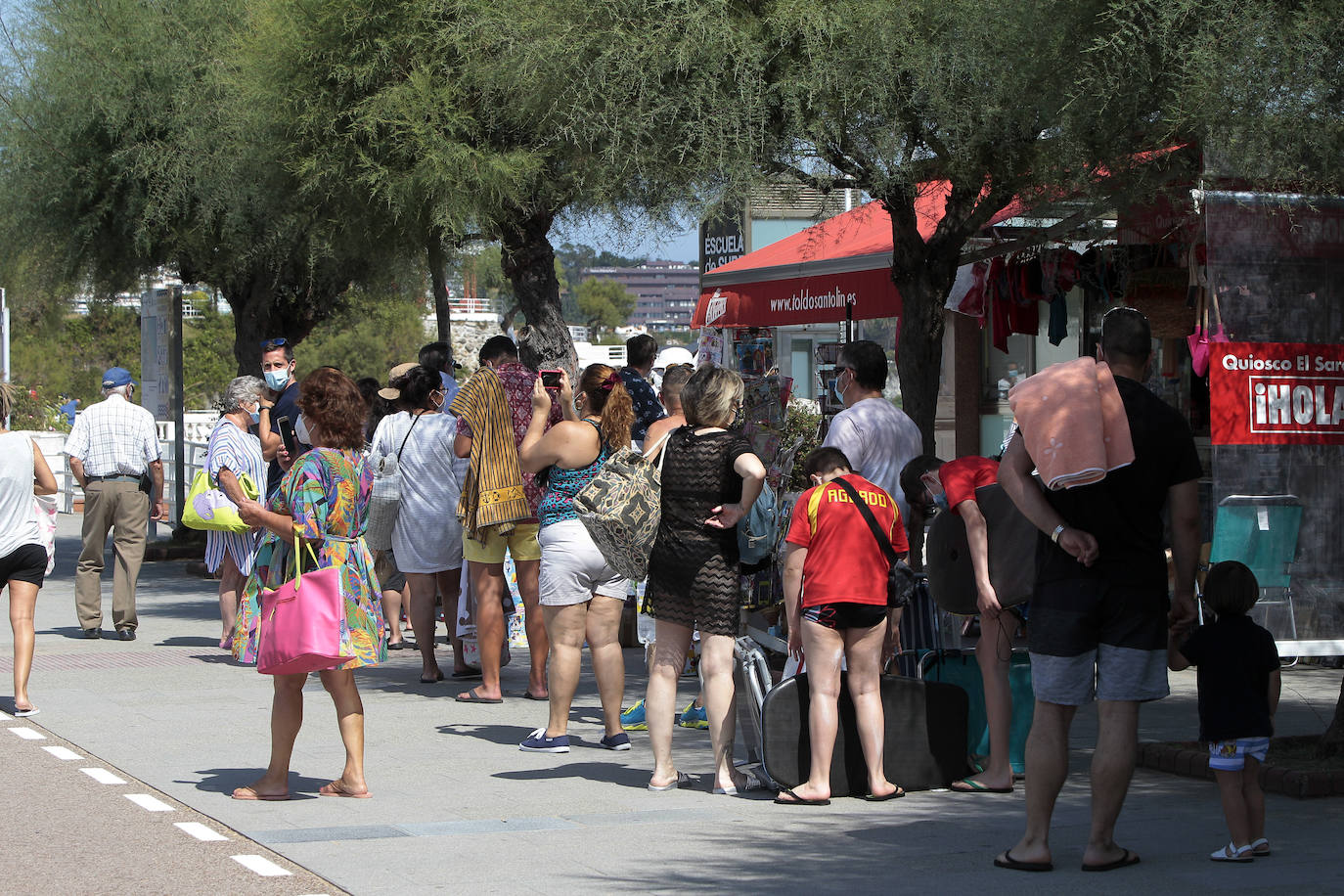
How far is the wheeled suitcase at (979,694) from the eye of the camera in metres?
7.02

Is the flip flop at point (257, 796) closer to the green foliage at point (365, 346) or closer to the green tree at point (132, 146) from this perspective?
the green tree at point (132, 146)

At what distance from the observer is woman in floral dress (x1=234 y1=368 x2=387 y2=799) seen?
6.59 m

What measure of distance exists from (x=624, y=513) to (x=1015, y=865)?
228 cm

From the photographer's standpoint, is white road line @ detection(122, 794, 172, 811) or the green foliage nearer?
white road line @ detection(122, 794, 172, 811)

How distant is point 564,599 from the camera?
7.55 meters

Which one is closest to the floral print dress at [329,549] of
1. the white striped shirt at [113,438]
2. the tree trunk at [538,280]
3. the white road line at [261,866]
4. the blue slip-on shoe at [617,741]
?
the white road line at [261,866]

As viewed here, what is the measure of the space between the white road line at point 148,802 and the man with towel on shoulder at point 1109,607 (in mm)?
3553

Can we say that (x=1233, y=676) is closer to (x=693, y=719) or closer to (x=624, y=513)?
(x=624, y=513)

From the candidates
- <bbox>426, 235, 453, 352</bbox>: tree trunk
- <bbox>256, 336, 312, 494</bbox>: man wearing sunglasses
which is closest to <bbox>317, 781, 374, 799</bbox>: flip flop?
<bbox>256, 336, 312, 494</bbox>: man wearing sunglasses

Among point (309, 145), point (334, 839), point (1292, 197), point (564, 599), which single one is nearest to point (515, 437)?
point (564, 599)

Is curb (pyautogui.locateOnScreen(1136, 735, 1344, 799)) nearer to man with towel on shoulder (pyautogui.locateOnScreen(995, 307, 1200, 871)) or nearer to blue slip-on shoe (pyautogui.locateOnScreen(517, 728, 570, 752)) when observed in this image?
man with towel on shoulder (pyautogui.locateOnScreen(995, 307, 1200, 871))

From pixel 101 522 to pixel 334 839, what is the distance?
700 cm

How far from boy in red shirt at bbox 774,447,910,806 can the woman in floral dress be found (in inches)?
71.4

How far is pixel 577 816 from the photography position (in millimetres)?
6508
